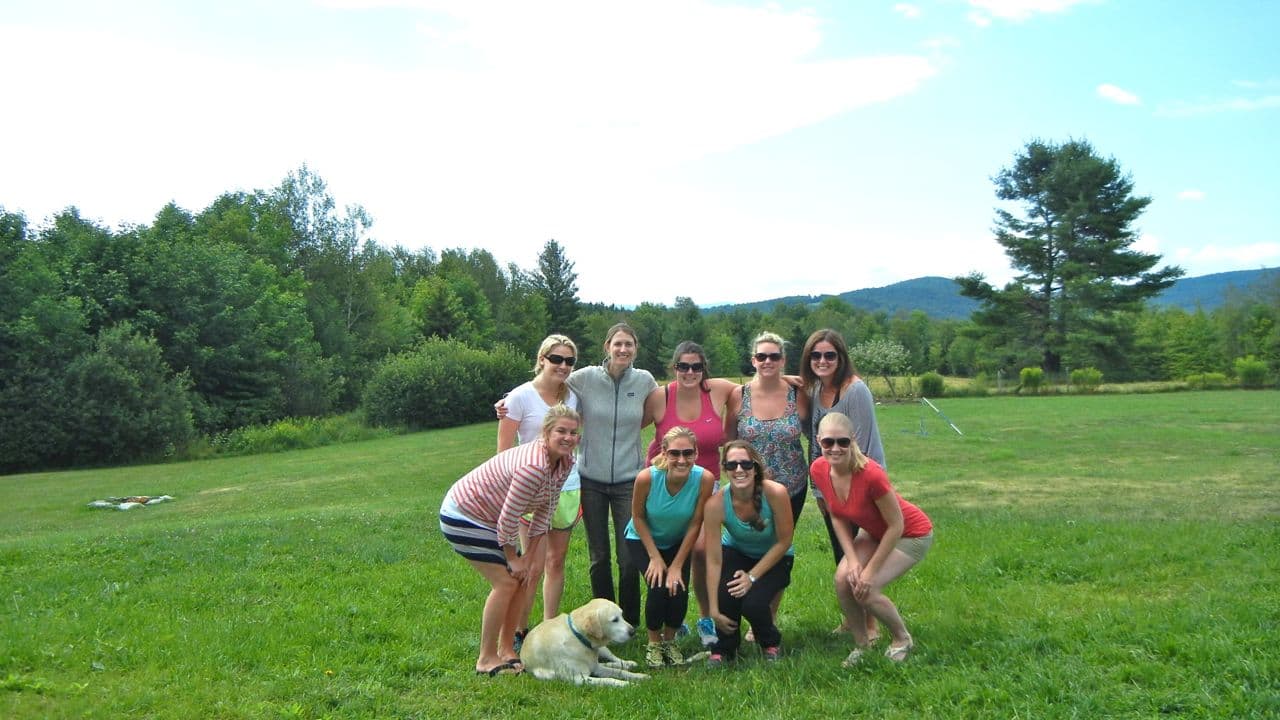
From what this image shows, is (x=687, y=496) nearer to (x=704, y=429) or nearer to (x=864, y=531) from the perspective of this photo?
(x=704, y=429)

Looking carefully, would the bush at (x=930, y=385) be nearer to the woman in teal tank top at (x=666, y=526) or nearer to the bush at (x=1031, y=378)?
the bush at (x=1031, y=378)

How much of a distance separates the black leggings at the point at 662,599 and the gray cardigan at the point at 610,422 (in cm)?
47

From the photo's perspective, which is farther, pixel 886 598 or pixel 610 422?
pixel 610 422

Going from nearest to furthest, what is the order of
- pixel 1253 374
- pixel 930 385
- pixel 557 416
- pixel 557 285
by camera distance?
pixel 557 416 → pixel 1253 374 → pixel 930 385 → pixel 557 285

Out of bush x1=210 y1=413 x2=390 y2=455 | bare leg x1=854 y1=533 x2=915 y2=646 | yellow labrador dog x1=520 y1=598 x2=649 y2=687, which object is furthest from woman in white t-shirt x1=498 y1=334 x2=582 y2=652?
bush x1=210 y1=413 x2=390 y2=455

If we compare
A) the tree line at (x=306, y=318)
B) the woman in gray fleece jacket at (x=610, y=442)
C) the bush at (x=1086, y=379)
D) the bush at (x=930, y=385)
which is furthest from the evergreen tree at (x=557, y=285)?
the woman in gray fleece jacket at (x=610, y=442)

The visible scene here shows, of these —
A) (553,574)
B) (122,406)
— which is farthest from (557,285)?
(553,574)

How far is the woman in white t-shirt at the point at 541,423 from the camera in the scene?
17.7 ft

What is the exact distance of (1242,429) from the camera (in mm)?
21125

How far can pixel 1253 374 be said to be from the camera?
43.2m

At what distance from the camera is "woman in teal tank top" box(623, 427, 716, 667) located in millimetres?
5211

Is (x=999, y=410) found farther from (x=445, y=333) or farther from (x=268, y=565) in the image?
(x=445, y=333)

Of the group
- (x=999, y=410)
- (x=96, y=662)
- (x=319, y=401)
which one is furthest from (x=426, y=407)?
(x=96, y=662)

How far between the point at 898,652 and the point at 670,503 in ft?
5.21
